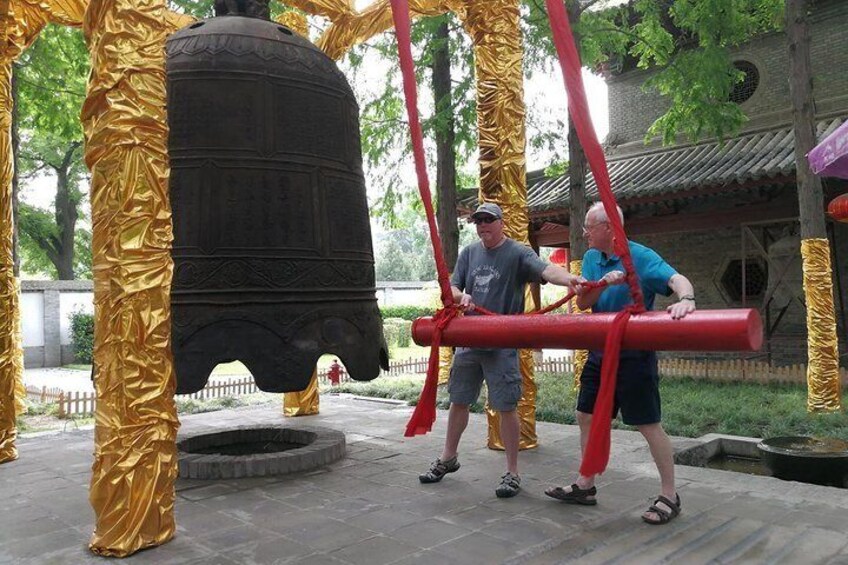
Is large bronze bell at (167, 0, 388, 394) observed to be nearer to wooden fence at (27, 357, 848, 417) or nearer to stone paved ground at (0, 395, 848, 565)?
stone paved ground at (0, 395, 848, 565)

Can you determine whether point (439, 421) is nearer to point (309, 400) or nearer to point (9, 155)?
point (309, 400)

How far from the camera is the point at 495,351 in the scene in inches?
165

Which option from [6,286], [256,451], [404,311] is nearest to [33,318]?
[404,311]

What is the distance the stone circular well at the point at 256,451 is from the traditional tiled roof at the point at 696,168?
5506 millimetres

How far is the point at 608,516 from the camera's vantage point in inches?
144

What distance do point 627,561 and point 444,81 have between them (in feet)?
31.6

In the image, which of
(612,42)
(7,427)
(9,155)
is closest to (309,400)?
(7,427)

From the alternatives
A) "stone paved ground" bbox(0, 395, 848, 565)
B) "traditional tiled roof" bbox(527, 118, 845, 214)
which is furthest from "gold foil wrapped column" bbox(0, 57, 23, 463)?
"traditional tiled roof" bbox(527, 118, 845, 214)

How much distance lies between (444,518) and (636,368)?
1381 millimetres

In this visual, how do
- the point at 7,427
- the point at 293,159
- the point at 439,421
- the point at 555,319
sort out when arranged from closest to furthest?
1. the point at 555,319
2. the point at 293,159
3. the point at 7,427
4. the point at 439,421

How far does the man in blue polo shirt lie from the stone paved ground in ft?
0.83

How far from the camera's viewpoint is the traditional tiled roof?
976 cm

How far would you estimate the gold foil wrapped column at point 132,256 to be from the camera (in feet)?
10.8

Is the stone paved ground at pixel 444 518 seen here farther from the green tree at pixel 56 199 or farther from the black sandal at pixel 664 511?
the green tree at pixel 56 199
